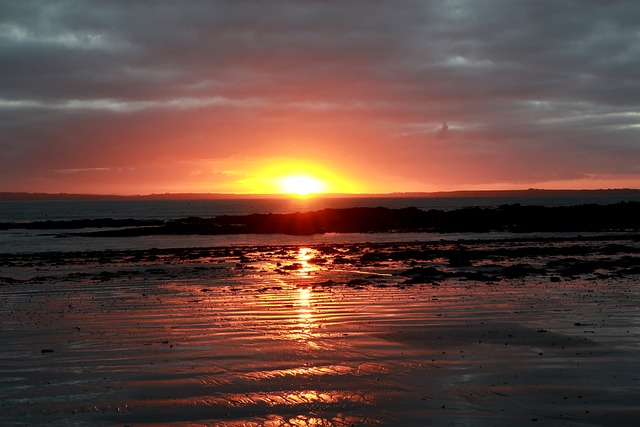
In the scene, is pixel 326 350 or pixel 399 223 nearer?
pixel 326 350

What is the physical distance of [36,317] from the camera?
16984 mm

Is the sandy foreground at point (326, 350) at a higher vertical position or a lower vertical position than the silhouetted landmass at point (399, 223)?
lower

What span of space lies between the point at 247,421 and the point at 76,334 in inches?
299

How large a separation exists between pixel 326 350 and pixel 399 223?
63.8m

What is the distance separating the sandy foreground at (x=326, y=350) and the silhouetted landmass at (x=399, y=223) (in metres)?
40.5

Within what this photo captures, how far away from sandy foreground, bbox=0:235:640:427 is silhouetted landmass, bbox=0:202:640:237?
40.5m

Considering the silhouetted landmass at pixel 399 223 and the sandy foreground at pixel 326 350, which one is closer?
the sandy foreground at pixel 326 350

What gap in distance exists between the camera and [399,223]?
75500mm

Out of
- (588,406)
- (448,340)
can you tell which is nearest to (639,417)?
(588,406)

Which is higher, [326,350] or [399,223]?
[399,223]

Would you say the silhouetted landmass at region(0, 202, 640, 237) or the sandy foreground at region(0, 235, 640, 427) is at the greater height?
the silhouetted landmass at region(0, 202, 640, 237)

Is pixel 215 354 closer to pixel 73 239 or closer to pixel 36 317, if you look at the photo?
pixel 36 317

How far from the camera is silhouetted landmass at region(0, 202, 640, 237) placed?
6612 cm

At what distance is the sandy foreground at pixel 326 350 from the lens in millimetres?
9062
